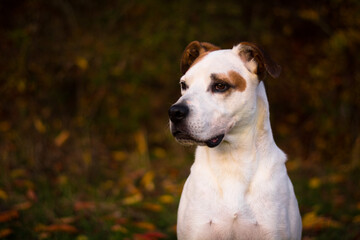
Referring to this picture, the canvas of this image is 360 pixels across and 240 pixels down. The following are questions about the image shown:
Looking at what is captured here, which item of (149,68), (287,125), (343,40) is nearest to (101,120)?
(149,68)

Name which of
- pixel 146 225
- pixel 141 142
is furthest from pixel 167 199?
pixel 141 142

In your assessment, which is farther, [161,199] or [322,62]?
[322,62]

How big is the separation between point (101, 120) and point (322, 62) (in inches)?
180

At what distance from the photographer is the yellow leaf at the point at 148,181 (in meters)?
6.06

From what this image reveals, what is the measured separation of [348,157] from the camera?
22.6 feet

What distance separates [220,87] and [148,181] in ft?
11.6

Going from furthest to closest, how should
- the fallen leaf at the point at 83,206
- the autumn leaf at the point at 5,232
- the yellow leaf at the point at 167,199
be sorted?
the yellow leaf at the point at 167,199 → the fallen leaf at the point at 83,206 → the autumn leaf at the point at 5,232

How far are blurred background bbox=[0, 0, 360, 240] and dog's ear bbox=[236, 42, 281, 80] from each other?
2.28 meters

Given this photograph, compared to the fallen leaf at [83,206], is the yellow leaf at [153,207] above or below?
below

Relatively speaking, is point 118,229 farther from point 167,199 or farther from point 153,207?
point 167,199

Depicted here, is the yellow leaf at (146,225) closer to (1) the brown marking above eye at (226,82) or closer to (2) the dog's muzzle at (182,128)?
(2) the dog's muzzle at (182,128)

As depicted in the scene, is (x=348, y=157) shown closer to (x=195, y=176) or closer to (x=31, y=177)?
(x=195, y=176)

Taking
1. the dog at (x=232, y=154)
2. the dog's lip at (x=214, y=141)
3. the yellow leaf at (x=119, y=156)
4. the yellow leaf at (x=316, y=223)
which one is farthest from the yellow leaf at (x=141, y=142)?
the dog's lip at (x=214, y=141)

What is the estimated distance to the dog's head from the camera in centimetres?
281
